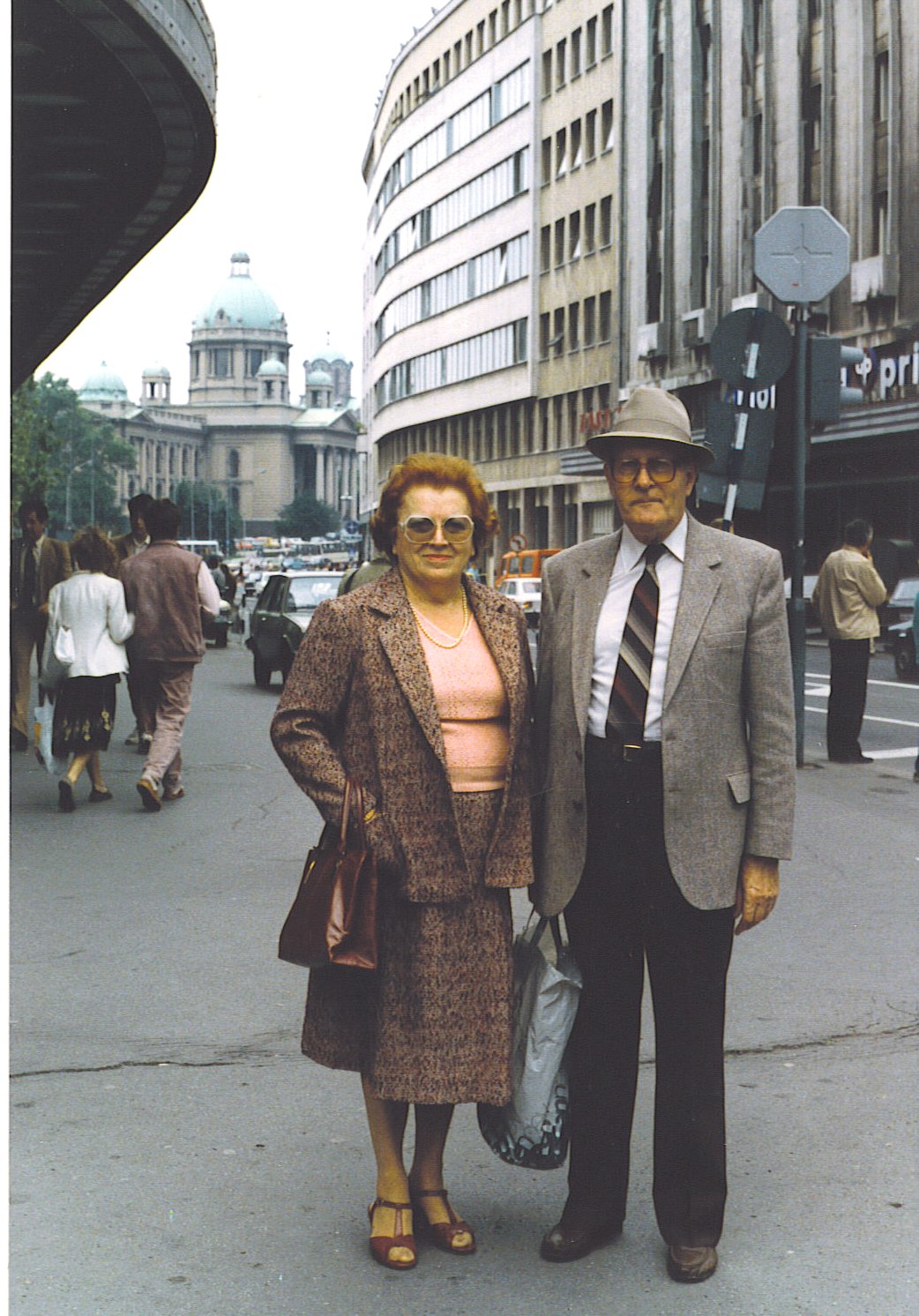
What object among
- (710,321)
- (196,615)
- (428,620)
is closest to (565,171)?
(710,321)

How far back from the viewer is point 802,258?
13.2 metres

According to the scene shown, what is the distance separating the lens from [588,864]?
158 inches

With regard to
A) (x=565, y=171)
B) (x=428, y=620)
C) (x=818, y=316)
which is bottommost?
(x=428, y=620)

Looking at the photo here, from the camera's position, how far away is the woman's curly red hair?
4.06 m

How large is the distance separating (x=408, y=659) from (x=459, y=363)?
69337 mm

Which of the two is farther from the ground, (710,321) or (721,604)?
(710,321)

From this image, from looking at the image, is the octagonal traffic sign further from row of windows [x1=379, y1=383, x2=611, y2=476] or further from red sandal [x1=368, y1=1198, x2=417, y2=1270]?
row of windows [x1=379, y1=383, x2=611, y2=476]

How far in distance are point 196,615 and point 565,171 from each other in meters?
51.5

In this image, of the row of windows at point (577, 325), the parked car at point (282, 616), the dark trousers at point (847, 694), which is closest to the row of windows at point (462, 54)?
the row of windows at point (577, 325)

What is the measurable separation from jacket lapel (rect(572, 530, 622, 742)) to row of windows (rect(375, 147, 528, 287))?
204 ft

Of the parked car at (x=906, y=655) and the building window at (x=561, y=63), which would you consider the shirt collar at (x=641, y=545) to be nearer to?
the parked car at (x=906, y=655)

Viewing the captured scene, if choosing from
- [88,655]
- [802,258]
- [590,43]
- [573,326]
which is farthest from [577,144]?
[88,655]

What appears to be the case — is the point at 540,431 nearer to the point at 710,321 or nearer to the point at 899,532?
the point at 710,321

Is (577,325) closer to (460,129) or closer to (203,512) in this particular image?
(460,129)
